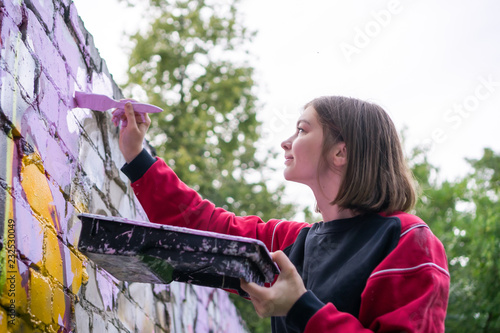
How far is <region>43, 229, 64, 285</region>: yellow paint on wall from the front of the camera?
1.54 meters

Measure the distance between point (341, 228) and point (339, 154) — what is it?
27cm

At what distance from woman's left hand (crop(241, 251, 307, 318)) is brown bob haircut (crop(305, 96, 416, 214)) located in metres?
0.45

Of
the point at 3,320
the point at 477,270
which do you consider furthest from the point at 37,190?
the point at 477,270

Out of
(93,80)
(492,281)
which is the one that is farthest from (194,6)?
(93,80)

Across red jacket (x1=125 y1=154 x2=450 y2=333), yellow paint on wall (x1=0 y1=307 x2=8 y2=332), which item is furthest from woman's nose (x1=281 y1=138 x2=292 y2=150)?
yellow paint on wall (x1=0 y1=307 x2=8 y2=332)

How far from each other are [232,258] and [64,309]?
0.62m

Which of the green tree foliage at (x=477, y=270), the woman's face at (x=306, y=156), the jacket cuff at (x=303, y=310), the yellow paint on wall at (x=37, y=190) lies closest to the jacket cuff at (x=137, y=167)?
the yellow paint on wall at (x=37, y=190)

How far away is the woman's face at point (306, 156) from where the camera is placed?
1.85 m

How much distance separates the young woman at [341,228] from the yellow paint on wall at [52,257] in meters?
0.48

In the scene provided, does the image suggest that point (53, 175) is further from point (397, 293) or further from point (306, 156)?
point (397, 293)

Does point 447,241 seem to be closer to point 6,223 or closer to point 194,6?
point 194,6

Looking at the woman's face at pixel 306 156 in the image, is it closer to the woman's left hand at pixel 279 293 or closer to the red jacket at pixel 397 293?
the red jacket at pixel 397 293

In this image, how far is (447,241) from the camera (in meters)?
9.91

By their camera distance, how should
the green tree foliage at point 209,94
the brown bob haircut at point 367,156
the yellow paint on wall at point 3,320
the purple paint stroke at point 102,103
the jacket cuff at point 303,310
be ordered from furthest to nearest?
1. the green tree foliage at point 209,94
2. the purple paint stroke at point 102,103
3. the brown bob haircut at point 367,156
4. the jacket cuff at point 303,310
5. the yellow paint on wall at point 3,320
